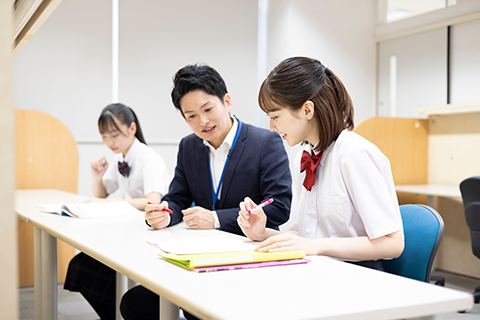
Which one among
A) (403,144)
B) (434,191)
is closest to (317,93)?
(434,191)

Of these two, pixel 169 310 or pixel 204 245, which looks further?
pixel 204 245

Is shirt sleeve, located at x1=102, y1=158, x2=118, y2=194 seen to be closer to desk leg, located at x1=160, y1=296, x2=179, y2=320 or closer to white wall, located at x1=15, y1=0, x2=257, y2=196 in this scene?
white wall, located at x1=15, y1=0, x2=257, y2=196

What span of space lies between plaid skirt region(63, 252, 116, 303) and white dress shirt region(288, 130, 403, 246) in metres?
1.18

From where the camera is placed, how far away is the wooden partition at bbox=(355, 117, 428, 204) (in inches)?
148

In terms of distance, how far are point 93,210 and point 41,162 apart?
1592 millimetres

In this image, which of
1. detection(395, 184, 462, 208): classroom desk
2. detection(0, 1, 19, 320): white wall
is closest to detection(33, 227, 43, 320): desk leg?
detection(0, 1, 19, 320): white wall

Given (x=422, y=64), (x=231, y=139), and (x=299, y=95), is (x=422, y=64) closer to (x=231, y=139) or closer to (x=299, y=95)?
(x=231, y=139)

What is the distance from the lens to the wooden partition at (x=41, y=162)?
3.13 meters

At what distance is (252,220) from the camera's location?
132cm

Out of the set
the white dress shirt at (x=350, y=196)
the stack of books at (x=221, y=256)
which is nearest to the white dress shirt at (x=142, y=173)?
the white dress shirt at (x=350, y=196)

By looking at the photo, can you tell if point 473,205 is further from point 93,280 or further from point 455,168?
point 93,280

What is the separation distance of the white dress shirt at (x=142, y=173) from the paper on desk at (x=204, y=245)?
123 centimetres

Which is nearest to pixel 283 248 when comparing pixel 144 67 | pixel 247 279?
pixel 247 279

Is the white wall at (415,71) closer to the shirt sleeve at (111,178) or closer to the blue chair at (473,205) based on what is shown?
the blue chair at (473,205)
